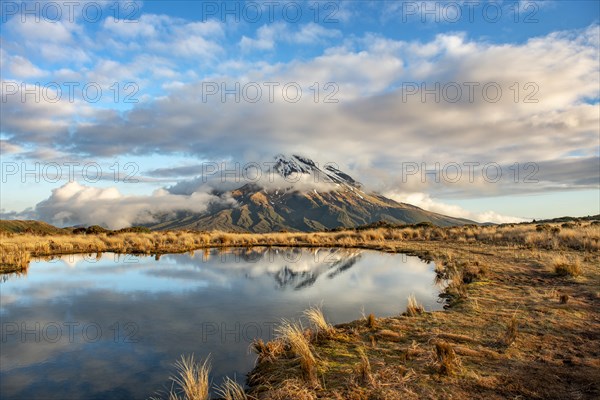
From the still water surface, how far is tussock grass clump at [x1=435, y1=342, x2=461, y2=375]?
3.84 meters

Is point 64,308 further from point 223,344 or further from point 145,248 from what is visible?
point 145,248

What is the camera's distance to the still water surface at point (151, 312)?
7.55 metres

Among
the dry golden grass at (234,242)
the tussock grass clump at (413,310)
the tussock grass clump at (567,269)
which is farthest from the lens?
the dry golden grass at (234,242)

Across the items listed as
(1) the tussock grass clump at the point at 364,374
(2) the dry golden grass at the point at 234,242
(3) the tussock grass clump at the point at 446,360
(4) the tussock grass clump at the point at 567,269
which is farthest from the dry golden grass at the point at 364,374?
(2) the dry golden grass at the point at 234,242

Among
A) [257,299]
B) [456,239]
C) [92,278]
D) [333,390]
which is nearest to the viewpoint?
[333,390]

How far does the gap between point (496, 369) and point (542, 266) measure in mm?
15615

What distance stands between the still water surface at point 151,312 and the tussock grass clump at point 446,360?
12.6 ft

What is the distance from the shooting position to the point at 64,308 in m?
12.7

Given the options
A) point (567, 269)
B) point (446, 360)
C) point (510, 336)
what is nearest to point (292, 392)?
point (446, 360)

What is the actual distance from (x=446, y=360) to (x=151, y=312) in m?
9.14

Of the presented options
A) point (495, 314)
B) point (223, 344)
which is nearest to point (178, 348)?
point (223, 344)

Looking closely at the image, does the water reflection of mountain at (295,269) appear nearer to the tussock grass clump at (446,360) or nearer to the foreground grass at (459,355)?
the foreground grass at (459,355)

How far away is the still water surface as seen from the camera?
7.55m

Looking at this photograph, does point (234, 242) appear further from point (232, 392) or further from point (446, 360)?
point (446, 360)
